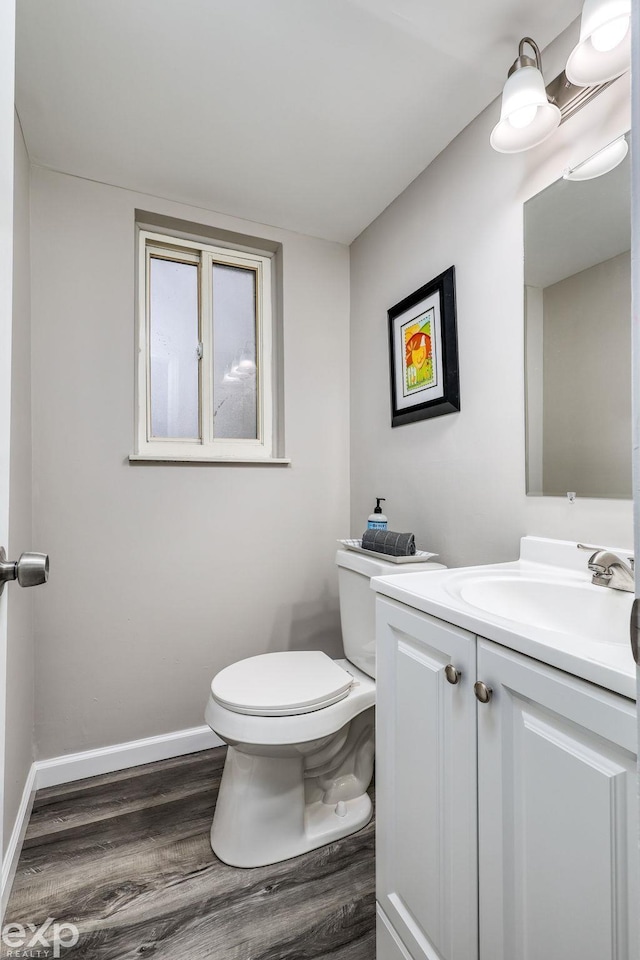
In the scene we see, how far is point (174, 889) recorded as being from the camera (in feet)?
4.14

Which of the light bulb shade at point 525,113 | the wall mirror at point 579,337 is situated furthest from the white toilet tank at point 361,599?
the light bulb shade at point 525,113

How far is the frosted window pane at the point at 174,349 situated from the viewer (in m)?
1.99

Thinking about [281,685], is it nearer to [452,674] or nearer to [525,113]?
[452,674]

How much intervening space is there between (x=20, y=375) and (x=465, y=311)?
1443mm

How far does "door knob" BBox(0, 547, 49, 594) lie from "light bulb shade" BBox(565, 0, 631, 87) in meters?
1.36

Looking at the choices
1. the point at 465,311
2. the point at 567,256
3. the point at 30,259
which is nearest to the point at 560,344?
the point at 567,256

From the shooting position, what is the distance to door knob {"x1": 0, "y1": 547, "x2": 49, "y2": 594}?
0.58m

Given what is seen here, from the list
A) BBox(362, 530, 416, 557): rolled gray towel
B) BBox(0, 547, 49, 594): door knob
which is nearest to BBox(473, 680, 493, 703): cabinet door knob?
BBox(0, 547, 49, 594): door knob

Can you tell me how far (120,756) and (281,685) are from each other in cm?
83

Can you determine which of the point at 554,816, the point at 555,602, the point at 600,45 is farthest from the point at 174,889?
the point at 600,45

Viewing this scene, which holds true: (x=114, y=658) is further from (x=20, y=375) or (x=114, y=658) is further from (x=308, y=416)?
(x=308, y=416)

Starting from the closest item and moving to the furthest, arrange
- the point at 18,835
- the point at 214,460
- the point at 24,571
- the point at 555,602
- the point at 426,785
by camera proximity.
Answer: the point at 24,571, the point at 426,785, the point at 555,602, the point at 18,835, the point at 214,460

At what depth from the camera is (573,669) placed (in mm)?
618

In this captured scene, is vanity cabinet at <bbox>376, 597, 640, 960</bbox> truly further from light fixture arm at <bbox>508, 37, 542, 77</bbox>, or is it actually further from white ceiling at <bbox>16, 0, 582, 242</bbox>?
white ceiling at <bbox>16, 0, 582, 242</bbox>
